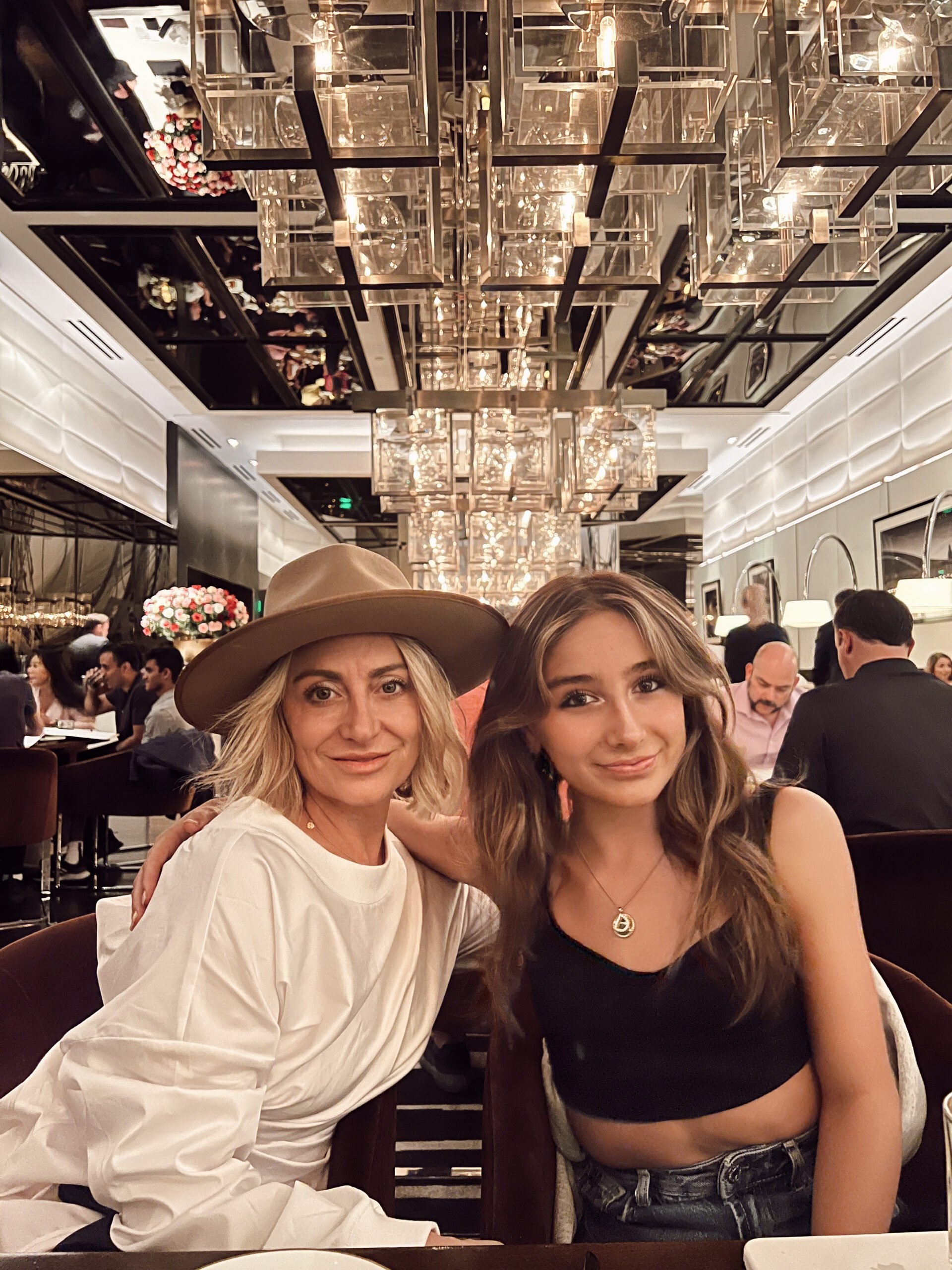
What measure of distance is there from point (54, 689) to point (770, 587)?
21.5ft

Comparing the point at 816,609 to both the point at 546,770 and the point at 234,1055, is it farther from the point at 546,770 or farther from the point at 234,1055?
the point at 234,1055

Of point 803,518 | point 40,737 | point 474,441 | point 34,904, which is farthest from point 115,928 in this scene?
point 803,518

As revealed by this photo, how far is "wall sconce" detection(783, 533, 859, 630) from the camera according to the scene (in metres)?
8.40

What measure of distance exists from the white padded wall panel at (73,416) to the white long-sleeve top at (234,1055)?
233 inches

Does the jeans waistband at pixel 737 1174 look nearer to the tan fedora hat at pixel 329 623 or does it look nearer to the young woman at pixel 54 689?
the tan fedora hat at pixel 329 623

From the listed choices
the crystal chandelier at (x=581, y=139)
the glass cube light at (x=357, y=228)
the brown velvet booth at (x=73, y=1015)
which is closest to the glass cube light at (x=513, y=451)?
the crystal chandelier at (x=581, y=139)

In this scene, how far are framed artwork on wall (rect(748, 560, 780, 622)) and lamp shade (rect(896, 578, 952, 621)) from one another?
3383 millimetres

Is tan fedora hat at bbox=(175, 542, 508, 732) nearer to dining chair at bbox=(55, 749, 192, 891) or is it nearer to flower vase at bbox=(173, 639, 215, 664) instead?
dining chair at bbox=(55, 749, 192, 891)

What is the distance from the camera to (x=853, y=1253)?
873 millimetres

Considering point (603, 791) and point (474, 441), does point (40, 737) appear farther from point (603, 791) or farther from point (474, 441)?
point (603, 791)

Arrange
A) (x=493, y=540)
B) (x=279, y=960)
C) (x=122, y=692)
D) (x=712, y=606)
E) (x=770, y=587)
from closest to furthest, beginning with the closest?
(x=279, y=960), (x=493, y=540), (x=122, y=692), (x=770, y=587), (x=712, y=606)

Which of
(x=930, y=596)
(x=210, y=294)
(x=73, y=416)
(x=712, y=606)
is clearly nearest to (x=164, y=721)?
(x=210, y=294)

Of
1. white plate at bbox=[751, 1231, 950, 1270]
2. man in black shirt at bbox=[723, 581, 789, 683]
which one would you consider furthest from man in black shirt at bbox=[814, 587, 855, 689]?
white plate at bbox=[751, 1231, 950, 1270]

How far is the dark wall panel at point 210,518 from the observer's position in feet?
33.4
